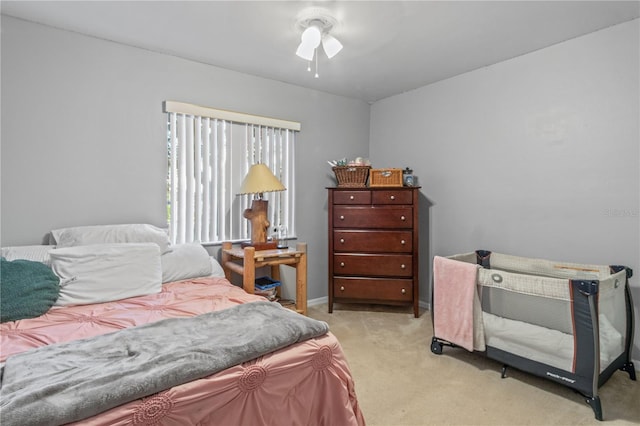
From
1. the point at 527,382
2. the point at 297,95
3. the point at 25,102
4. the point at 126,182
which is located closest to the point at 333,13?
the point at 297,95

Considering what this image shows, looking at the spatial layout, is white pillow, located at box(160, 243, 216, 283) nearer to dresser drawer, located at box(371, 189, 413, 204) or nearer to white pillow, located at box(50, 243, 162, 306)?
white pillow, located at box(50, 243, 162, 306)

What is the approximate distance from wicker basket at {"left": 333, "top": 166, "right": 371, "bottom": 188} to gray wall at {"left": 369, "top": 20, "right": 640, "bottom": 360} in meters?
0.63

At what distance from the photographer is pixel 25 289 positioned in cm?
182

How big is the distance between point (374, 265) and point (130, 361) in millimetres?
2483

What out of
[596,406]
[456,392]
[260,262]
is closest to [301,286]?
[260,262]

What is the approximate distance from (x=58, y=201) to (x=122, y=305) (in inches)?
41.5

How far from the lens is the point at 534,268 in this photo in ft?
8.73

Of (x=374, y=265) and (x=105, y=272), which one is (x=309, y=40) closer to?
(x=105, y=272)

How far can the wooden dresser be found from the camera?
335 centimetres

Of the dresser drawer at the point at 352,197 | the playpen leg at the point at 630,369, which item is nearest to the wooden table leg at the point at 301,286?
the dresser drawer at the point at 352,197

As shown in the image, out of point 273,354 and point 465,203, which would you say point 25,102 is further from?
point 465,203

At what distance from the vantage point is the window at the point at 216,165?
9.70 feet

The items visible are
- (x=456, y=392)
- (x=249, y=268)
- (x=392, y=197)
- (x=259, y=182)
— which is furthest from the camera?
(x=392, y=197)

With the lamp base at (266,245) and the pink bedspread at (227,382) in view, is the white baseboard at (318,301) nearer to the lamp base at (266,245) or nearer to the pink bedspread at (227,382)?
the lamp base at (266,245)
